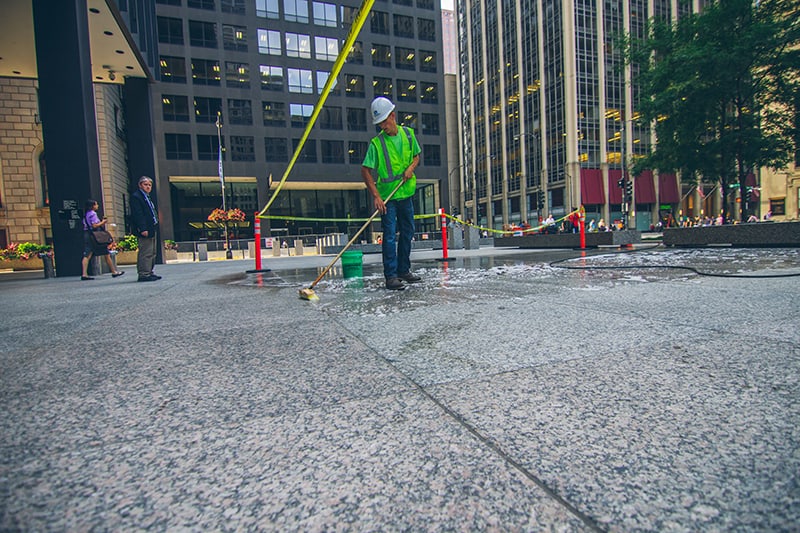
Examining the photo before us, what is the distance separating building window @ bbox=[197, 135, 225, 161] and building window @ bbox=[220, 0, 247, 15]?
39.5ft

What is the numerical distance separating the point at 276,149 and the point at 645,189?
43.4m

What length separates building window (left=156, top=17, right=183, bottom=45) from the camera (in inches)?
1404

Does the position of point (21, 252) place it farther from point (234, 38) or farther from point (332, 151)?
point (234, 38)

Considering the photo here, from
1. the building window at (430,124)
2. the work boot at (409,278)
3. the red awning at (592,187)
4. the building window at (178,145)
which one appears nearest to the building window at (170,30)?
the building window at (178,145)

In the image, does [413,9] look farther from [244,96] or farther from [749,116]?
[749,116]

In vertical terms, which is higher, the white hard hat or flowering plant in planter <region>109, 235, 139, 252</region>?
the white hard hat

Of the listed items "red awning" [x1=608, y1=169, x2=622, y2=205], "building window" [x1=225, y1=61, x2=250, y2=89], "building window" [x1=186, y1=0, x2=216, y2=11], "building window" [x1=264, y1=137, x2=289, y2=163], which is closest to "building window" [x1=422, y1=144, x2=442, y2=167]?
"building window" [x1=264, y1=137, x2=289, y2=163]

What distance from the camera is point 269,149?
3872 centimetres

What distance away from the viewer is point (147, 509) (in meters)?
0.87

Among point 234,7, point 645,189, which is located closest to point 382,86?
point 234,7

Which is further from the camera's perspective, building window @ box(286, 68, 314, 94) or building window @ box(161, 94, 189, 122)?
building window @ box(286, 68, 314, 94)

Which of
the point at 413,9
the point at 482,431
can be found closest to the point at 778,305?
the point at 482,431

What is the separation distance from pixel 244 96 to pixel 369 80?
12681 millimetres

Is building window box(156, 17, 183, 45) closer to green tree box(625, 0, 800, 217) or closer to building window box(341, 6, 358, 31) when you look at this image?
building window box(341, 6, 358, 31)
